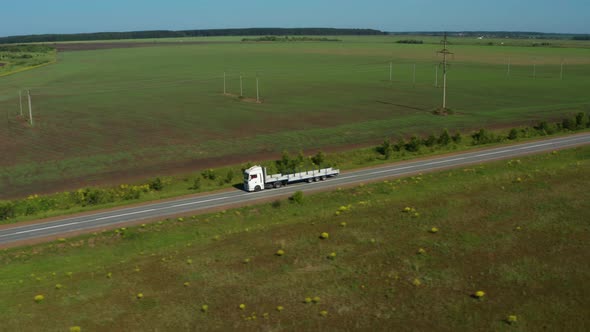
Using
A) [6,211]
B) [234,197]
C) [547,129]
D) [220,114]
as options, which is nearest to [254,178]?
[234,197]

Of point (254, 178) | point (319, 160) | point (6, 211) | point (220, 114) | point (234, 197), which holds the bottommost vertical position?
point (6, 211)

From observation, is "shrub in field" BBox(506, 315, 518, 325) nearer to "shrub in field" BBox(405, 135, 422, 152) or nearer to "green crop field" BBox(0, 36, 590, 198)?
"green crop field" BBox(0, 36, 590, 198)

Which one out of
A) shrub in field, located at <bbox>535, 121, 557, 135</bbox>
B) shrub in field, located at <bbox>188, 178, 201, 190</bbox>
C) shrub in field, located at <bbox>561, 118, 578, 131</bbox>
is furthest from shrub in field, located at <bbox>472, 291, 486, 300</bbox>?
shrub in field, located at <bbox>561, 118, 578, 131</bbox>

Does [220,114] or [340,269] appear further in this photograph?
[220,114]

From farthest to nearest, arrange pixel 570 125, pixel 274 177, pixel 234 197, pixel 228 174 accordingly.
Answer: pixel 570 125, pixel 228 174, pixel 274 177, pixel 234 197

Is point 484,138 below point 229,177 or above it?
above

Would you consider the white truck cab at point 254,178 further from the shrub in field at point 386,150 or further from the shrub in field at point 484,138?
the shrub in field at point 484,138

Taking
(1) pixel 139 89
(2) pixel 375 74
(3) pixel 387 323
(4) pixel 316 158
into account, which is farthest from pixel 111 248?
(2) pixel 375 74

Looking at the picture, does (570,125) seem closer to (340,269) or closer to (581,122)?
(581,122)
